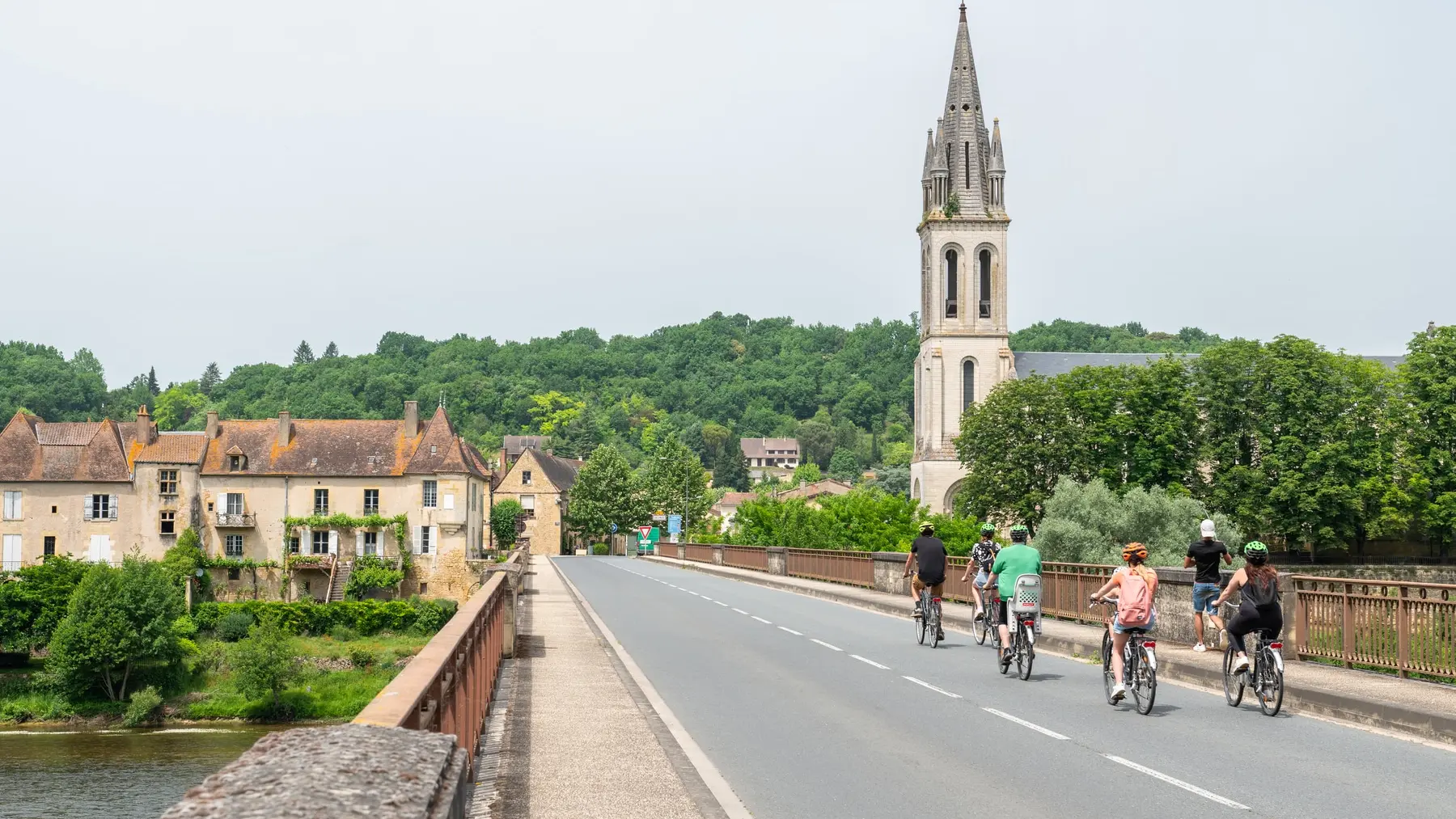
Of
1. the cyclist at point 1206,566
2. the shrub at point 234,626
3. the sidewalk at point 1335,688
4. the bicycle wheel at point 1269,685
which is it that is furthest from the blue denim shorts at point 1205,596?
the shrub at point 234,626

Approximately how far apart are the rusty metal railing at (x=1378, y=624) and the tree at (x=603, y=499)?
336ft

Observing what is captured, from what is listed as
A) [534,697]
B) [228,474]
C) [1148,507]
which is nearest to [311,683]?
[228,474]

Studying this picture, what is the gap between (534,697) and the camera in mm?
13750

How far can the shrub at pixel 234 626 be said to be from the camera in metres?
71.1

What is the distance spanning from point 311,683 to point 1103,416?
41924mm

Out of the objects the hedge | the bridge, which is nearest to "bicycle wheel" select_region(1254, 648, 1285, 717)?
the bridge

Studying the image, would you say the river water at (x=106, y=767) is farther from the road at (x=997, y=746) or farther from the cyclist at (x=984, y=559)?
the road at (x=997, y=746)

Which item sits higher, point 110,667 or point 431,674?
point 431,674

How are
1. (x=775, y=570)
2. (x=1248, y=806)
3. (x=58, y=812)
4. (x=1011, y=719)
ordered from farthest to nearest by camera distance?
(x=775, y=570) < (x=58, y=812) < (x=1011, y=719) < (x=1248, y=806)

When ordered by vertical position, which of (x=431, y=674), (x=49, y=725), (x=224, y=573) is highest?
(x=431, y=674)

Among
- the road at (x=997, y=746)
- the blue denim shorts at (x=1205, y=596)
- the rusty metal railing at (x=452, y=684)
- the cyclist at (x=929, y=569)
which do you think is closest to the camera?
the rusty metal railing at (x=452, y=684)

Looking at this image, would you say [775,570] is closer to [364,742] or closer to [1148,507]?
[1148,507]

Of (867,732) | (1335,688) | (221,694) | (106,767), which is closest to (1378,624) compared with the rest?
(1335,688)

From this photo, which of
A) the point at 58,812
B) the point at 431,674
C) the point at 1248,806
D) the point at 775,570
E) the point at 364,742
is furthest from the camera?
the point at 775,570
